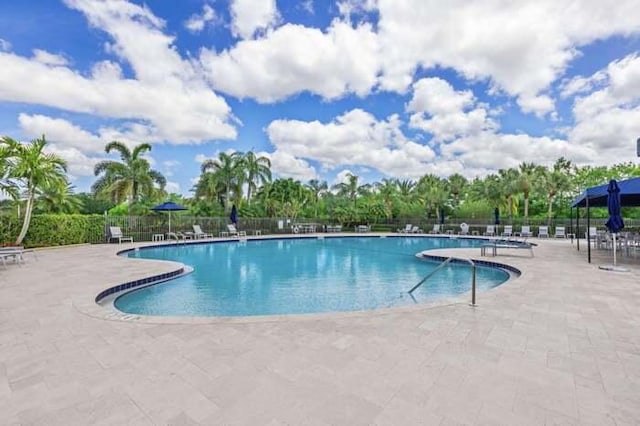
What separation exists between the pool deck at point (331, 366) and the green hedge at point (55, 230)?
33.3ft

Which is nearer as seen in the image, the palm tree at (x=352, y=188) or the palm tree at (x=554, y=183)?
the palm tree at (x=554, y=183)

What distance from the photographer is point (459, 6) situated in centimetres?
871

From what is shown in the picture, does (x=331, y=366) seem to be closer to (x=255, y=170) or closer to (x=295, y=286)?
(x=295, y=286)

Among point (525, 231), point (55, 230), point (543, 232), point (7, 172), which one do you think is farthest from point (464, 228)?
point (7, 172)

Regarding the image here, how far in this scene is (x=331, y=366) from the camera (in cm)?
272

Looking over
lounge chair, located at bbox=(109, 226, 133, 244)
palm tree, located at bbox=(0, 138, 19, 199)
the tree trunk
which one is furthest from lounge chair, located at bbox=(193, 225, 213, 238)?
palm tree, located at bbox=(0, 138, 19, 199)

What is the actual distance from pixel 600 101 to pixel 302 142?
64.7ft

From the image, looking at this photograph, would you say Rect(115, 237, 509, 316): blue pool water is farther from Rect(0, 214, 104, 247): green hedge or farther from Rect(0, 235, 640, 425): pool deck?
Rect(0, 214, 104, 247): green hedge

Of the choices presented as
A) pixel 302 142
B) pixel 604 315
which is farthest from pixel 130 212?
pixel 604 315

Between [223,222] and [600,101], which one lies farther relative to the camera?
[223,222]

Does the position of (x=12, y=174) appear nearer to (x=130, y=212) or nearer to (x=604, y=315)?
(x=130, y=212)

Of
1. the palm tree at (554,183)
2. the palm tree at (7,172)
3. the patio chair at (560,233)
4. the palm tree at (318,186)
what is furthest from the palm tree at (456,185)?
the palm tree at (7,172)

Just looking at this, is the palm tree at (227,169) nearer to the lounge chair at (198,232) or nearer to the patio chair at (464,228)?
the lounge chair at (198,232)

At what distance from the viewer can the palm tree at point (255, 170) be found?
2480 cm
